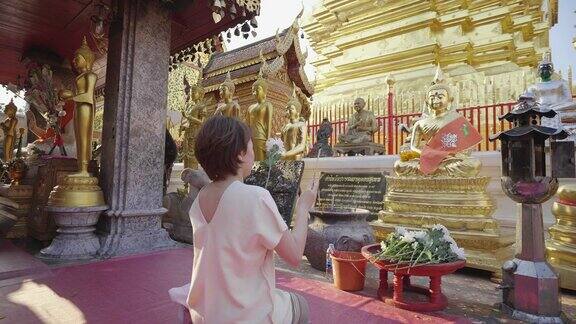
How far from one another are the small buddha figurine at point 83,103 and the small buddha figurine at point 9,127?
3363 millimetres

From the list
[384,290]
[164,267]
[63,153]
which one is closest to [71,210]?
[164,267]

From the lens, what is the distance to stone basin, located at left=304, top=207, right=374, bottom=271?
318 centimetres

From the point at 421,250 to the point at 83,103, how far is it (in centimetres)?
385

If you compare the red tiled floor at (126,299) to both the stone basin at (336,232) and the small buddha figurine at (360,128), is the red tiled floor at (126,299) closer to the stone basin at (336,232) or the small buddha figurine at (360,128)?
the stone basin at (336,232)

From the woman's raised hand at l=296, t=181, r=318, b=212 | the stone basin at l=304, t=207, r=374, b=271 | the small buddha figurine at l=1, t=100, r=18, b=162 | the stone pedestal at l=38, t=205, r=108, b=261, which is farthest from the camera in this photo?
the small buddha figurine at l=1, t=100, r=18, b=162

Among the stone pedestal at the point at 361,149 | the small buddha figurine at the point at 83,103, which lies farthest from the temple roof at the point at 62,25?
the stone pedestal at the point at 361,149

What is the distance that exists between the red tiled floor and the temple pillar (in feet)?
1.83

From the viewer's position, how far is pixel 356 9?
38.3ft

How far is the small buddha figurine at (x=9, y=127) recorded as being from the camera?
623 cm

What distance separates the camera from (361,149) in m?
7.12

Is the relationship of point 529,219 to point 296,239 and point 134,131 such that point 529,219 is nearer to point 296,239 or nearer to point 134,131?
point 296,239

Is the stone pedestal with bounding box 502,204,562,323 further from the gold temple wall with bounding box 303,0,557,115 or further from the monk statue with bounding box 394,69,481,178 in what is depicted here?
the gold temple wall with bounding box 303,0,557,115

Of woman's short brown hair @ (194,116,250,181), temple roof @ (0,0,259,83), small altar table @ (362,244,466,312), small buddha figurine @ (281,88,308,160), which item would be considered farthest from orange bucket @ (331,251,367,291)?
small buddha figurine @ (281,88,308,160)

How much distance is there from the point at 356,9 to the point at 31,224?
434 inches
